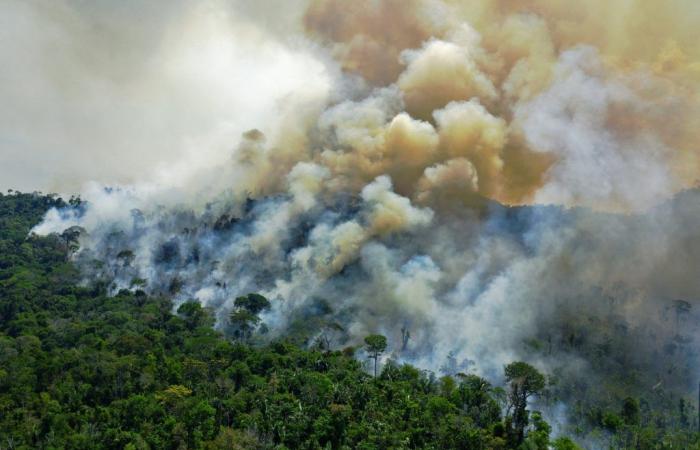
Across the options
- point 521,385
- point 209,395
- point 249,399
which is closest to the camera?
point 249,399

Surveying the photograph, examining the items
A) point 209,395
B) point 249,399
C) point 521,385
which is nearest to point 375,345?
point 249,399

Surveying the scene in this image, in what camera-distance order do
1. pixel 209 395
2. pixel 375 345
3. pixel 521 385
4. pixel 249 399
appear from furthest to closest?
pixel 375 345 → pixel 209 395 → pixel 521 385 → pixel 249 399

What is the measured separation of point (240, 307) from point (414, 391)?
4935cm

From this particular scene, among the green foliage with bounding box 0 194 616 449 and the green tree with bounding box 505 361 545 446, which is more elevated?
the green tree with bounding box 505 361 545 446

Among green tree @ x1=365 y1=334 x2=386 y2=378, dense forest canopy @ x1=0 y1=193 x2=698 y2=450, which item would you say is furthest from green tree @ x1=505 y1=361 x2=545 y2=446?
green tree @ x1=365 y1=334 x2=386 y2=378

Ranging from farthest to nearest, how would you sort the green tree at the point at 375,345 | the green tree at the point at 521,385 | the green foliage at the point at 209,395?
the green tree at the point at 375,345, the green tree at the point at 521,385, the green foliage at the point at 209,395

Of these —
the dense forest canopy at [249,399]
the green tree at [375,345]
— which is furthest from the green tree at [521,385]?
the green tree at [375,345]

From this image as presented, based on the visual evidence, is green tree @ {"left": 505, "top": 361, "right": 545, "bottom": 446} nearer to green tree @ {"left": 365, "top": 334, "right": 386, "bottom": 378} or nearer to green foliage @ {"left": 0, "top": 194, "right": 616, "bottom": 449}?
green foliage @ {"left": 0, "top": 194, "right": 616, "bottom": 449}

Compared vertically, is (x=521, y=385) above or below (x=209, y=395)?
above

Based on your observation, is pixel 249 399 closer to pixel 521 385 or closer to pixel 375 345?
pixel 375 345

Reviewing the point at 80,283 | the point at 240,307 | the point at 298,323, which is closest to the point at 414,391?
the point at 298,323

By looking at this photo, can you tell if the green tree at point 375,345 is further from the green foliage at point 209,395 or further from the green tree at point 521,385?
the green tree at point 521,385

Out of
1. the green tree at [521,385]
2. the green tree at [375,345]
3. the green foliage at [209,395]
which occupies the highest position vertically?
the green tree at [375,345]

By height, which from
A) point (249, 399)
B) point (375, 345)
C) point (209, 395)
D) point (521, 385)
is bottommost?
point (209, 395)
